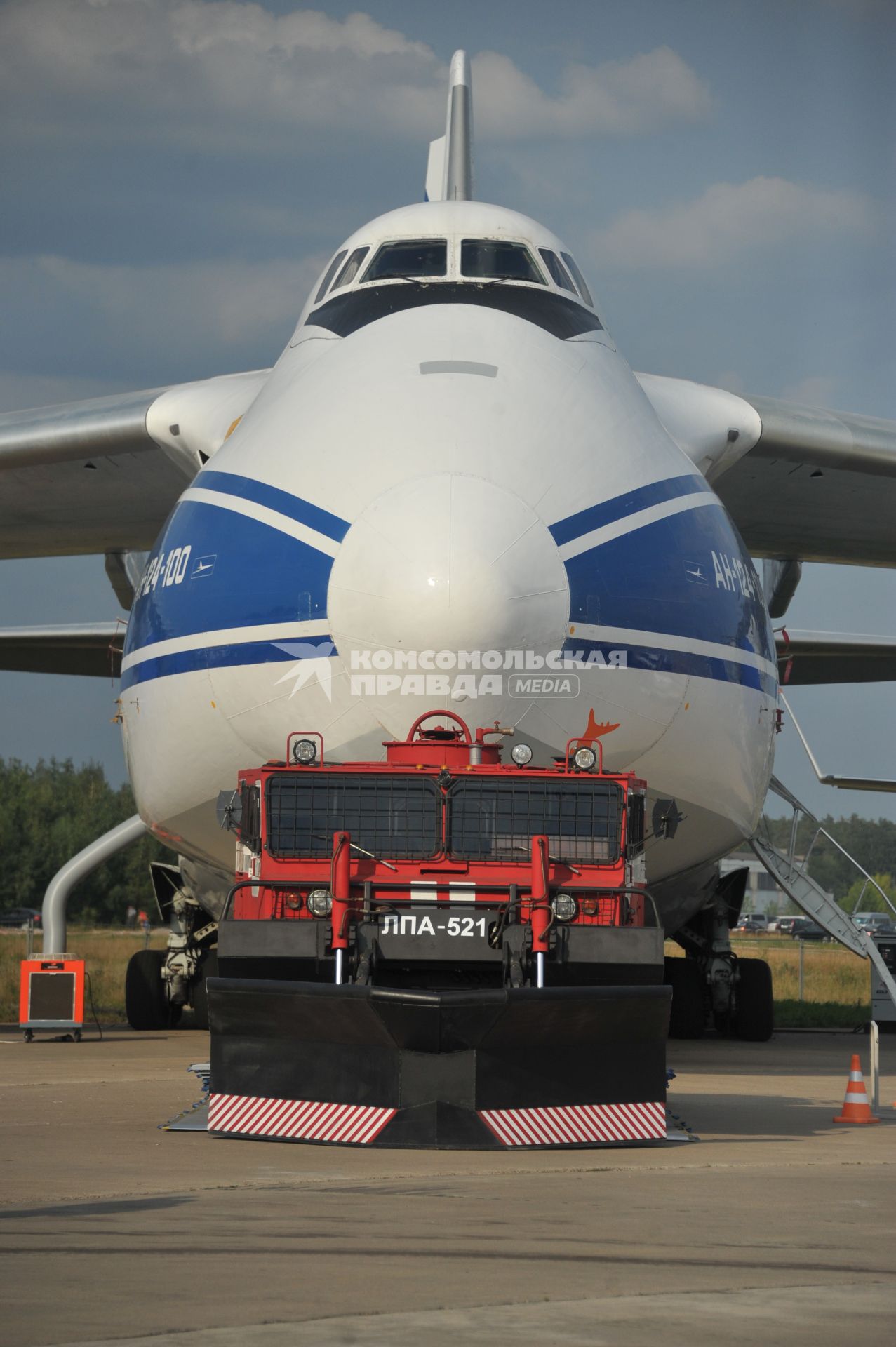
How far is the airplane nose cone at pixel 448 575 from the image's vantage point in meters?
9.32

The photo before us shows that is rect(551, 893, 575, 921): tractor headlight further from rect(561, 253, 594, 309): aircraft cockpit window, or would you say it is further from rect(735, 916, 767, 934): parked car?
rect(735, 916, 767, 934): parked car

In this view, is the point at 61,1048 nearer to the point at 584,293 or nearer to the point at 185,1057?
the point at 185,1057

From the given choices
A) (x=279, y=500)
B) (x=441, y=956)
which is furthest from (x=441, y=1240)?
(x=279, y=500)

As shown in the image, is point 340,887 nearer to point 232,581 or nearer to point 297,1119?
point 297,1119

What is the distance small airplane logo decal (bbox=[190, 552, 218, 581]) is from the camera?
10.5 m

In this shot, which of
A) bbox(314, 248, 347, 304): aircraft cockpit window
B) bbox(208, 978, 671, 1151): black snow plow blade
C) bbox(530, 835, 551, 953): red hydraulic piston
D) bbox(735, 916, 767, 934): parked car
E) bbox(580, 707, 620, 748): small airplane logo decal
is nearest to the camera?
bbox(208, 978, 671, 1151): black snow plow blade

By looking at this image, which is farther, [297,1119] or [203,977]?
[203,977]

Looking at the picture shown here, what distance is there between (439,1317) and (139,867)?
74.6 meters

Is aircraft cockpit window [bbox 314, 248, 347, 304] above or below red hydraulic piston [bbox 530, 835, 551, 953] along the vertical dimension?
above

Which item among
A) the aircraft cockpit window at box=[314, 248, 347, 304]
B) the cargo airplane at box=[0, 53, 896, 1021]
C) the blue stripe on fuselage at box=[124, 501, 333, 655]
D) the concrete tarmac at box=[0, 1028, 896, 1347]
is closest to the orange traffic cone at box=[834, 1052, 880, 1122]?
the concrete tarmac at box=[0, 1028, 896, 1347]

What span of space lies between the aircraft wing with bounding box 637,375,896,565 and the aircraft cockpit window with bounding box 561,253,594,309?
2.92 feet

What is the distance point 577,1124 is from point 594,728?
7.94 feet

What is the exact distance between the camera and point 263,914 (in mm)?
9156

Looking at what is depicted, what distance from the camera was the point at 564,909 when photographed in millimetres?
8695
